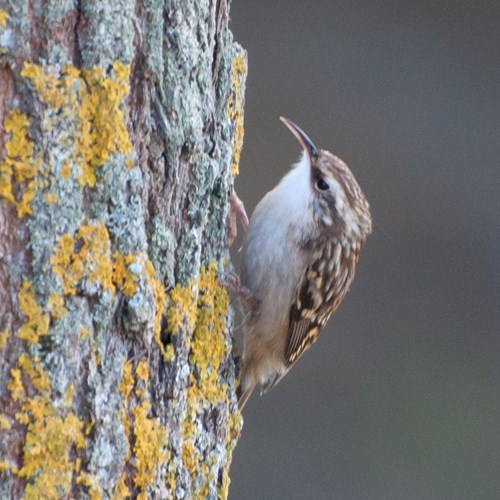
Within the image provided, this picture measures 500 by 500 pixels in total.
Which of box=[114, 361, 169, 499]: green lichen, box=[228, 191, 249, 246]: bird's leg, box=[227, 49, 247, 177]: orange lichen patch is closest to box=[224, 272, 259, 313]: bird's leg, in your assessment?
box=[228, 191, 249, 246]: bird's leg

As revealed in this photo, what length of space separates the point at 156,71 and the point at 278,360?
4.22 ft

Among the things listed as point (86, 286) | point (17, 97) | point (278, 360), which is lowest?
point (278, 360)

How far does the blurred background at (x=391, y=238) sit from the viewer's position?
4848 millimetres

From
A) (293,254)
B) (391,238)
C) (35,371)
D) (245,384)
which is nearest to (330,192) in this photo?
(293,254)

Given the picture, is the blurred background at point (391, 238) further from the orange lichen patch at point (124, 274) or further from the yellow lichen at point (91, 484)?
the yellow lichen at point (91, 484)

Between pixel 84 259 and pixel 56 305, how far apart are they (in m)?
0.09

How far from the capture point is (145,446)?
A: 1971mm

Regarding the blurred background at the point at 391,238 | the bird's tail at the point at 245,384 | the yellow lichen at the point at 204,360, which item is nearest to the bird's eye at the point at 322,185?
the bird's tail at the point at 245,384

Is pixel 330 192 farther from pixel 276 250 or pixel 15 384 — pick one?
pixel 15 384

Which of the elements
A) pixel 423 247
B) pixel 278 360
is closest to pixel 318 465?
pixel 423 247

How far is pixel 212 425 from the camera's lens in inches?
87.4

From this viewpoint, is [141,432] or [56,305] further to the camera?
[141,432]

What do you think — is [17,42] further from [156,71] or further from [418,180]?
[418,180]

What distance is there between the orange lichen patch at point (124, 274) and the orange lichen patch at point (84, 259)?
14mm
